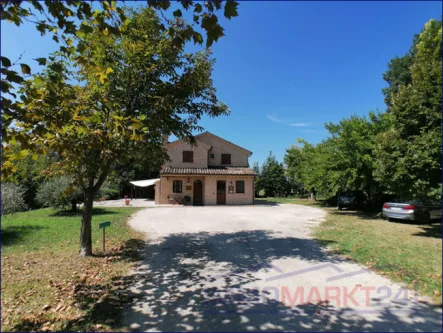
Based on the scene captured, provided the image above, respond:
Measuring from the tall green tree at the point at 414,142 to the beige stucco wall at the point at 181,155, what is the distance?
63.6 ft

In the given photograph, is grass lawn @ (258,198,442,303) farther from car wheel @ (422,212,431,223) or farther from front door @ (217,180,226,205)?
front door @ (217,180,226,205)

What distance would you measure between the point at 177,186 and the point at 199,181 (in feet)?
7.53

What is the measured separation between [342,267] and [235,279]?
2.52 meters

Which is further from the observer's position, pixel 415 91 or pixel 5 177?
pixel 415 91

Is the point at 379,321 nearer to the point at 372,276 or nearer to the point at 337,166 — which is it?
the point at 372,276

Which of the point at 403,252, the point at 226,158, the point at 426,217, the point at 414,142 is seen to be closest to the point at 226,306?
the point at 403,252

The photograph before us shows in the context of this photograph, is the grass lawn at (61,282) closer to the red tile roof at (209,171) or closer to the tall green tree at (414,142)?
the tall green tree at (414,142)

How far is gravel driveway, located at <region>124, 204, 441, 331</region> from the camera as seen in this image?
11.2 feet

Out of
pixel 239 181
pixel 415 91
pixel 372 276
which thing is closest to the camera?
pixel 372 276

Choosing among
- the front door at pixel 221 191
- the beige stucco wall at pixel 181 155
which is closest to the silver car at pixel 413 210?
the front door at pixel 221 191

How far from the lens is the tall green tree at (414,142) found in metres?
6.12

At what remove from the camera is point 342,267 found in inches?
226

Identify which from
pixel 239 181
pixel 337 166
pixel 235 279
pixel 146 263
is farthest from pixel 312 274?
pixel 239 181

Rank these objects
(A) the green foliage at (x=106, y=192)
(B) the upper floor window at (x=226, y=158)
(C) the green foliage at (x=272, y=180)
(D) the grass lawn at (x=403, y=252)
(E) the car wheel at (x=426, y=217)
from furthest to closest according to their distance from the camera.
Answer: (C) the green foliage at (x=272, y=180)
(B) the upper floor window at (x=226, y=158)
(A) the green foliage at (x=106, y=192)
(E) the car wheel at (x=426, y=217)
(D) the grass lawn at (x=403, y=252)
